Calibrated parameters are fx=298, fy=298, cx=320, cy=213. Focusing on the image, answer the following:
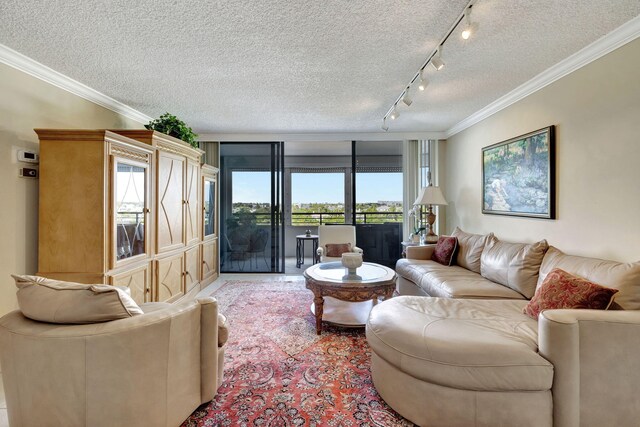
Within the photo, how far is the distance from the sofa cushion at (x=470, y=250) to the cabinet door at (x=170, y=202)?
3.47m

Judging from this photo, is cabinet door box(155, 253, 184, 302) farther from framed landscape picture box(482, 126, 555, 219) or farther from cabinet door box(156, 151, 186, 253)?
framed landscape picture box(482, 126, 555, 219)

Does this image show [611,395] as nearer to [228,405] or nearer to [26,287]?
[228,405]

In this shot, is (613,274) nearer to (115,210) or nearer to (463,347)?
(463,347)

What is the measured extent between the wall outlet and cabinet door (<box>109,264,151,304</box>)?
1.10 metres

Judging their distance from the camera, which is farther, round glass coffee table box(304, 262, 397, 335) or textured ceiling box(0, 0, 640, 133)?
round glass coffee table box(304, 262, 397, 335)

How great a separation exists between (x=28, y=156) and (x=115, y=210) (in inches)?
32.0

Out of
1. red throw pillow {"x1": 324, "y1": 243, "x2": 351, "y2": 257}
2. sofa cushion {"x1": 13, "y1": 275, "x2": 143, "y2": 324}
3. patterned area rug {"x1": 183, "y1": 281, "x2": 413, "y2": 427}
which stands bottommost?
patterned area rug {"x1": 183, "y1": 281, "x2": 413, "y2": 427}

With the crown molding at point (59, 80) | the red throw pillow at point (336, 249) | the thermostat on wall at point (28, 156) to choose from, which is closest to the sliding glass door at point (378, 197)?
the red throw pillow at point (336, 249)

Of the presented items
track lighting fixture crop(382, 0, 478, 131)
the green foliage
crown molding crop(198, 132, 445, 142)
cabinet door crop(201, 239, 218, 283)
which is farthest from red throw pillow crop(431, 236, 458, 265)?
the green foliage

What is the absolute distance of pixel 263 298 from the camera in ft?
12.6

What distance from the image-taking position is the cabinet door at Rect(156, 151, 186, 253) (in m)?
3.30

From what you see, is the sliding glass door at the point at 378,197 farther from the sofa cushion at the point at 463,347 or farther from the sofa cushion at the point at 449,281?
the sofa cushion at the point at 463,347

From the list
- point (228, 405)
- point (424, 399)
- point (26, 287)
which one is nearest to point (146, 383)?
point (228, 405)

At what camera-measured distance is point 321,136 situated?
5066 mm
